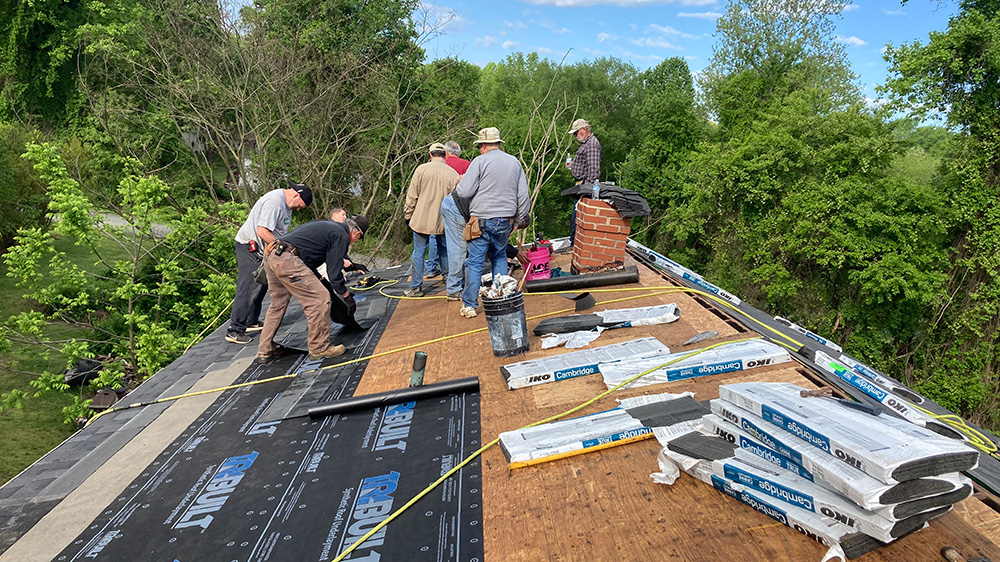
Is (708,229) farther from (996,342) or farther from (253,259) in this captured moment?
(253,259)

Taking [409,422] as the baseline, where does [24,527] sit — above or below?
below

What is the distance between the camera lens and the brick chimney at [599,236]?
219 inches

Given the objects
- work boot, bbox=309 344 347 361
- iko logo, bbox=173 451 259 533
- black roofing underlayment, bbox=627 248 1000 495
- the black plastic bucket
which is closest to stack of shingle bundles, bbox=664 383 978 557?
black roofing underlayment, bbox=627 248 1000 495

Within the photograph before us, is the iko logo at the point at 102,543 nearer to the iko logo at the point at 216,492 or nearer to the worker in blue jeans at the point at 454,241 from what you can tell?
the iko logo at the point at 216,492

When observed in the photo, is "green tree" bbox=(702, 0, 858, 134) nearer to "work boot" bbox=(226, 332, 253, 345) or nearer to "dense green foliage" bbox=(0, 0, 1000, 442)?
"dense green foliage" bbox=(0, 0, 1000, 442)

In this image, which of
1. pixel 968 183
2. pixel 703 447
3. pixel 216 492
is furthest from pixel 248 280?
pixel 968 183

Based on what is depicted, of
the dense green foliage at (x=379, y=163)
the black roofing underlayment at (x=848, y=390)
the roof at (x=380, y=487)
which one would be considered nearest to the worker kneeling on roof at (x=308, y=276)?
the roof at (x=380, y=487)

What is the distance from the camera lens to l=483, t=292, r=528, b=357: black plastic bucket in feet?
12.7

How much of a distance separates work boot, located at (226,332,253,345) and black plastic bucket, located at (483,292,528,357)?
2.79m

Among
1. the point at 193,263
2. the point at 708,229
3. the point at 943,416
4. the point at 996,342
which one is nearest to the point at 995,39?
the point at 996,342

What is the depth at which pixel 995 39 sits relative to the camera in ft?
41.6

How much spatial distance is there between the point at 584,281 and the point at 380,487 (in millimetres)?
3335

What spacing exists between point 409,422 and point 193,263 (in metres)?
11.5

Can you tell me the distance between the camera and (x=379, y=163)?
16.8 meters
